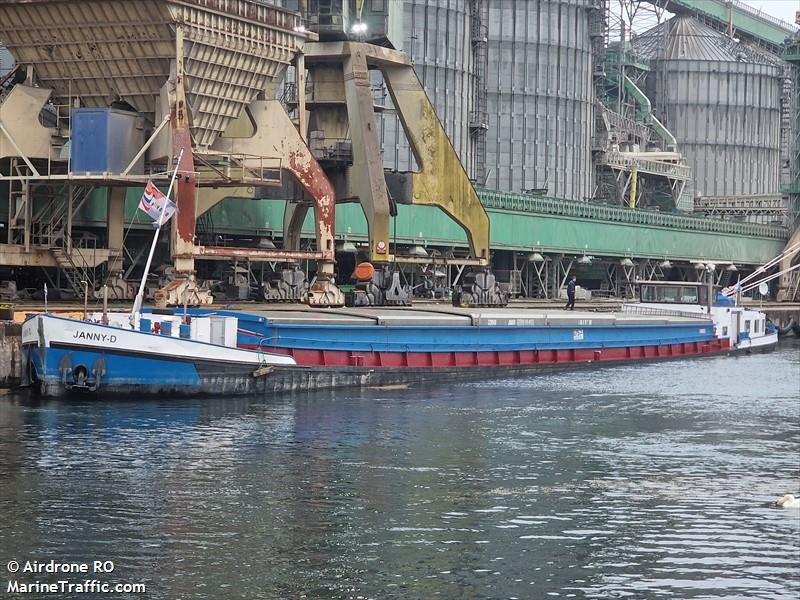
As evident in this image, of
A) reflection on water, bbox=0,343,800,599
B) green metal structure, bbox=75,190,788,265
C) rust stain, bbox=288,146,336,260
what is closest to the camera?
reflection on water, bbox=0,343,800,599

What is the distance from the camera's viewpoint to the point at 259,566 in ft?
72.9

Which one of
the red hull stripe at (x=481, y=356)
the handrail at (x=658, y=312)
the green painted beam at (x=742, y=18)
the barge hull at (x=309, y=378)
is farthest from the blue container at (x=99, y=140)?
the green painted beam at (x=742, y=18)

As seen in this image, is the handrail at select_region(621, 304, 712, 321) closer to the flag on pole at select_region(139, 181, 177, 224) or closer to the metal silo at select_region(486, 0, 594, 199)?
the flag on pole at select_region(139, 181, 177, 224)

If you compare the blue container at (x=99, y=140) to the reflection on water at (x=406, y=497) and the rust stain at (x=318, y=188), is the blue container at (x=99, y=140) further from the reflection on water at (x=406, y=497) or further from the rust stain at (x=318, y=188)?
the reflection on water at (x=406, y=497)

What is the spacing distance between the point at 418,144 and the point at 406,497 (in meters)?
33.3

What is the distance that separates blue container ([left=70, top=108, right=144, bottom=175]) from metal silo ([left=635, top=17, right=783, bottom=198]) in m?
88.1

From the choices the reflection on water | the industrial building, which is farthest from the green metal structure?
the reflection on water

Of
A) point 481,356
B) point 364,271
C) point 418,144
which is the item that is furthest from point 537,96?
point 481,356

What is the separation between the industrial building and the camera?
53.0 meters

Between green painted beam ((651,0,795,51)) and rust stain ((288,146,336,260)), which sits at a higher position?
green painted beam ((651,0,795,51))

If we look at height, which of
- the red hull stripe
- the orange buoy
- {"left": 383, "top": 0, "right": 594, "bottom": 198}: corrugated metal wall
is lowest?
the red hull stripe

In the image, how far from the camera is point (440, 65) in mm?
101812

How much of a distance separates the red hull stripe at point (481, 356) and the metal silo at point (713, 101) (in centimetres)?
6637

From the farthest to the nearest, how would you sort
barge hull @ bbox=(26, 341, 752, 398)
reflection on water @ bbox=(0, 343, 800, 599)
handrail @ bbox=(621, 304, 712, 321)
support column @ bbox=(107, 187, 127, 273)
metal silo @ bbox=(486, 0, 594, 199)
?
metal silo @ bbox=(486, 0, 594, 199)
handrail @ bbox=(621, 304, 712, 321)
support column @ bbox=(107, 187, 127, 273)
barge hull @ bbox=(26, 341, 752, 398)
reflection on water @ bbox=(0, 343, 800, 599)
